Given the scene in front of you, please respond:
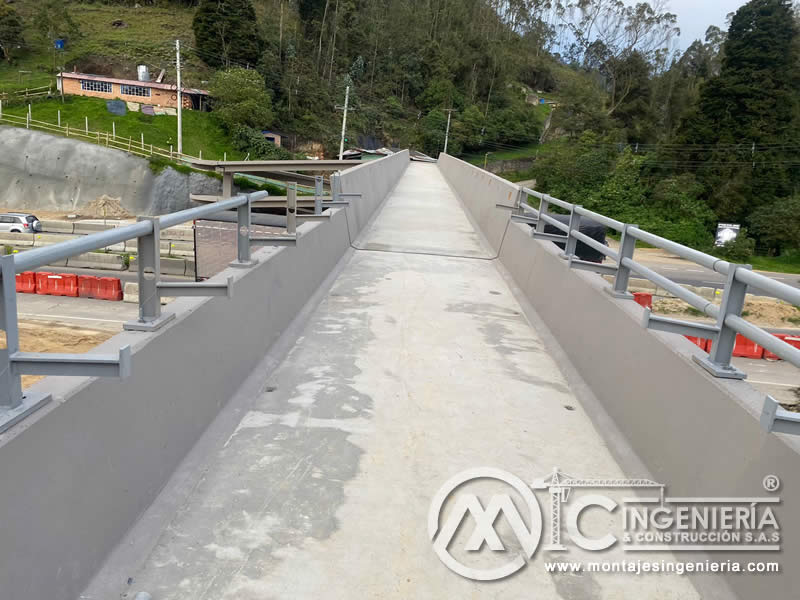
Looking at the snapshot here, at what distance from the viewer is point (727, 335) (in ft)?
11.3

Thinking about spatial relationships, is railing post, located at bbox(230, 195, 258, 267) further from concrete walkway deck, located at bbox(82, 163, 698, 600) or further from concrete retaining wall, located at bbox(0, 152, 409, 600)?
concrete walkway deck, located at bbox(82, 163, 698, 600)

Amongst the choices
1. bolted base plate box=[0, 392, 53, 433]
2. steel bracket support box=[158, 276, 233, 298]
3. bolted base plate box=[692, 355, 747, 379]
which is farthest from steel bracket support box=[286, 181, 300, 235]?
bolted base plate box=[692, 355, 747, 379]

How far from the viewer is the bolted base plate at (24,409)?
221 cm

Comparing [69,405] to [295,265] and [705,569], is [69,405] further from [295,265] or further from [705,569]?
[295,265]

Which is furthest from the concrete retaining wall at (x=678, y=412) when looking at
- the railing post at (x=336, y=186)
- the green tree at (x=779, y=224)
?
the green tree at (x=779, y=224)

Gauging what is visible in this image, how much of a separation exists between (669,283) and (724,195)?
57.7 m

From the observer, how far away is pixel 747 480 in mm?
2834

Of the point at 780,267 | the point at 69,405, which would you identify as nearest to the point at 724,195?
the point at 780,267

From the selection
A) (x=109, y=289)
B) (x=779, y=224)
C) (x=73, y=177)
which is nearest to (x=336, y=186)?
(x=109, y=289)

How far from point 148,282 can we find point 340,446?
152cm

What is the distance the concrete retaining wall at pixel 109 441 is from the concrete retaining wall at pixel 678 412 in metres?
2.48

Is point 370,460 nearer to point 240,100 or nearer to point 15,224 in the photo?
point 15,224

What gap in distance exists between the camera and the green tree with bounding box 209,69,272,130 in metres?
60.7

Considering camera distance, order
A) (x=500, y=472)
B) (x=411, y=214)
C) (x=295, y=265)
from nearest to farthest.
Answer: (x=500, y=472) < (x=295, y=265) < (x=411, y=214)
